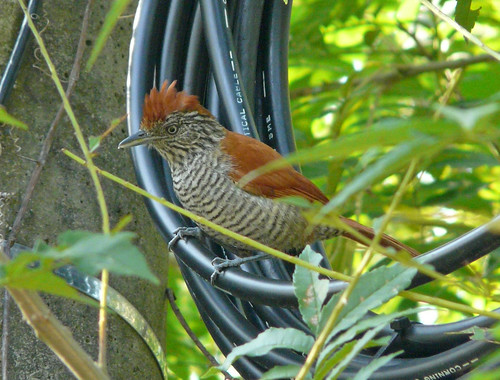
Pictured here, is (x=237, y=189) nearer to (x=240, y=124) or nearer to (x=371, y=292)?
(x=240, y=124)

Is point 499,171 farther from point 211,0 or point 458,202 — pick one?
point 211,0

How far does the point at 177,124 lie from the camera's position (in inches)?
107

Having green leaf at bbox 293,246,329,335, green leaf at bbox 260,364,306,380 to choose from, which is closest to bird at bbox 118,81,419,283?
green leaf at bbox 293,246,329,335

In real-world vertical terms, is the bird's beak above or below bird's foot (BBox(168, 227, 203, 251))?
above

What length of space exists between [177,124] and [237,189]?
1.35ft

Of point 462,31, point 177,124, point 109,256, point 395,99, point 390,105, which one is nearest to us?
point 109,256

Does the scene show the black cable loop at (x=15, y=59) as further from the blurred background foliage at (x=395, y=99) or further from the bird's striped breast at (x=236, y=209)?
the blurred background foliage at (x=395, y=99)

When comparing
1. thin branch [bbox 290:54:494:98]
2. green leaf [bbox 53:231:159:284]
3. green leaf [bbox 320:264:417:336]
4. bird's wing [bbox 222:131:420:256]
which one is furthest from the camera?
thin branch [bbox 290:54:494:98]

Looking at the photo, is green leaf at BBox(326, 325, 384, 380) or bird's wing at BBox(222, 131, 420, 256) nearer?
green leaf at BBox(326, 325, 384, 380)

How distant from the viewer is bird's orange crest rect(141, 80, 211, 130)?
2.39 m

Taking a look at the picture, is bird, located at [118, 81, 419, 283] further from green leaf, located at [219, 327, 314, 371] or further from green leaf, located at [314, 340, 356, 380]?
green leaf, located at [314, 340, 356, 380]

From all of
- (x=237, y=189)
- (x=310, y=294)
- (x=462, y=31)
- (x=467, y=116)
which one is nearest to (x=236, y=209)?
(x=237, y=189)

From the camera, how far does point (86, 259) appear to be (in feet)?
2.47

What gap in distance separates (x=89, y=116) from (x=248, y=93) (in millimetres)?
531
